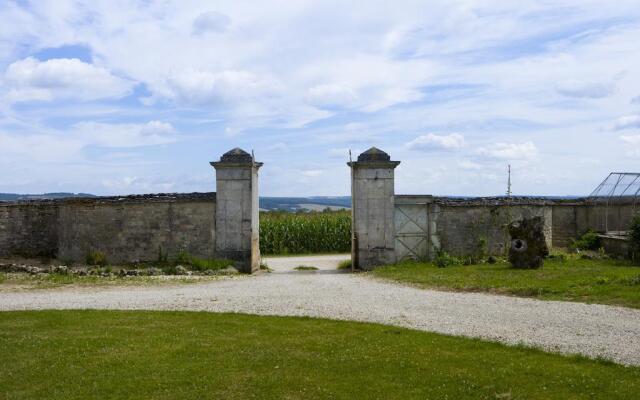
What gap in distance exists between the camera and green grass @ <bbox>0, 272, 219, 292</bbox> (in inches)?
608

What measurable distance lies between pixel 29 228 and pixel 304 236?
36.4 feet

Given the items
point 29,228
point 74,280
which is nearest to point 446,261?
point 74,280

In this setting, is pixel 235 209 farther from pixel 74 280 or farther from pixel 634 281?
pixel 634 281

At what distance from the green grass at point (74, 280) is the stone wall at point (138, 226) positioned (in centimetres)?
215

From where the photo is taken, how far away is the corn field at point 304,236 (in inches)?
1107

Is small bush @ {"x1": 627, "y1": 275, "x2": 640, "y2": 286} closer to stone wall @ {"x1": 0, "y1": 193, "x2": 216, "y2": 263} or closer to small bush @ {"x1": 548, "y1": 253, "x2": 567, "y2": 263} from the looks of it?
small bush @ {"x1": 548, "y1": 253, "x2": 567, "y2": 263}

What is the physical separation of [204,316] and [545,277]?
8229 mm

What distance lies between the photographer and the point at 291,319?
10.6 meters

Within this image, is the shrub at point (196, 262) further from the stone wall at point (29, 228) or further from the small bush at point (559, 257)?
the small bush at point (559, 257)

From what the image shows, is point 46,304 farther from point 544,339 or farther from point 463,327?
point 544,339

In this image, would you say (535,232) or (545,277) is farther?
(535,232)

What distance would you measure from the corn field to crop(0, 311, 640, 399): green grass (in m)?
18.0

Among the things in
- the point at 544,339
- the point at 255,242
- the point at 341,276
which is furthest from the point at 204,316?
the point at 255,242

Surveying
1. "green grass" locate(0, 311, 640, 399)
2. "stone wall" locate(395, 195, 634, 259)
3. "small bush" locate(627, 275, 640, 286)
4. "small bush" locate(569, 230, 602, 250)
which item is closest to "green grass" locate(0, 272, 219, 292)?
"green grass" locate(0, 311, 640, 399)
